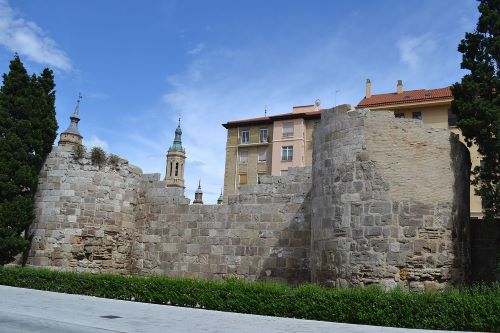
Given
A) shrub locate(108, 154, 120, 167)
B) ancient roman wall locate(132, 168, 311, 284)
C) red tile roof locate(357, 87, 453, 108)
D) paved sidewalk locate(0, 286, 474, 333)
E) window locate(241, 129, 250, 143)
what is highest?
red tile roof locate(357, 87, 453, 108)

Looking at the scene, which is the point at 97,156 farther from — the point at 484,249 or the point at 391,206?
the point at 484,249

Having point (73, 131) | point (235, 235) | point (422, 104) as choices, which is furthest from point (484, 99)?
point (73, 131)

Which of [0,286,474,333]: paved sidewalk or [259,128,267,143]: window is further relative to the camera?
[259,128,267,143]: window

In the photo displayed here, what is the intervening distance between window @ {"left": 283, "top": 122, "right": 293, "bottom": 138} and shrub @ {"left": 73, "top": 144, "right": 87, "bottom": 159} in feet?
110

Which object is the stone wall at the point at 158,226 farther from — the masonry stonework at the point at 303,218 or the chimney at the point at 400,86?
the chimney at the point at 400,86

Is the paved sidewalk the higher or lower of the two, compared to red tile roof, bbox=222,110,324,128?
lower

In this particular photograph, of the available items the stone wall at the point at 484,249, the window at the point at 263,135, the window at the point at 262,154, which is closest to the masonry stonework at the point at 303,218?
the stone wall at the point at 484,249

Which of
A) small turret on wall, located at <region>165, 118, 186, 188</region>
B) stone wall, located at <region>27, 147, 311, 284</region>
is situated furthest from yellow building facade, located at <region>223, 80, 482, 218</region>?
small turret on wall, located at <region>165, 118, 186, 188</region>

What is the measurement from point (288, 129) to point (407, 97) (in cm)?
1268

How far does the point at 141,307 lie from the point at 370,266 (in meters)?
5.55

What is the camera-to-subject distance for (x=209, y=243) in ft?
55.8

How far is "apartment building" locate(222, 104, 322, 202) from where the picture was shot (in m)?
49.5

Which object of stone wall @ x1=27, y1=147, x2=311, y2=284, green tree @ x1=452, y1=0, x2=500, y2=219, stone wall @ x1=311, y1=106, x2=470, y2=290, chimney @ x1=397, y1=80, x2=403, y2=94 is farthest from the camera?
chimney @ x1=397, y1=80, x2=403, y2=94

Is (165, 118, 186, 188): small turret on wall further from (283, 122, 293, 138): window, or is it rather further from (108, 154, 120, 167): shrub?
(108, 154, 120, 167): shrub
